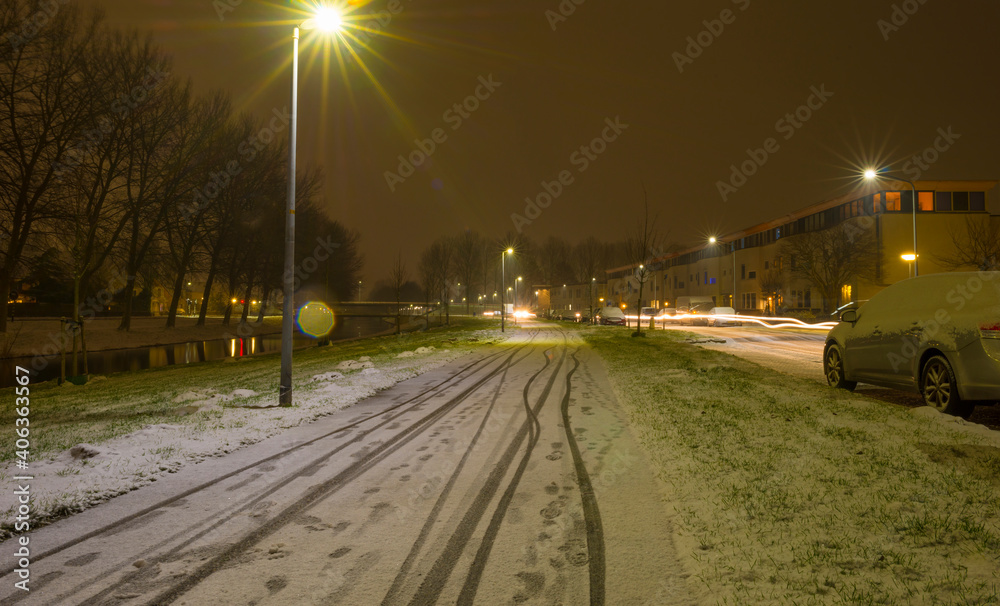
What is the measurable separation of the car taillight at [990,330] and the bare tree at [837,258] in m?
45.4

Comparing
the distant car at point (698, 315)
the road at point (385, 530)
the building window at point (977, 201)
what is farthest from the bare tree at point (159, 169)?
the building window at point (977, 201)

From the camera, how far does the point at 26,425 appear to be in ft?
27.7

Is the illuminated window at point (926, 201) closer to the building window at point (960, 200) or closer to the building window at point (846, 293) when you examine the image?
the building window at point (960, 200)

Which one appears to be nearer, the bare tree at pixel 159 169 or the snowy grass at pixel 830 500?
the snowy grass at pixel 830 500

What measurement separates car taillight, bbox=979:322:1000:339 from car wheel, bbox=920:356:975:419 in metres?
0.69

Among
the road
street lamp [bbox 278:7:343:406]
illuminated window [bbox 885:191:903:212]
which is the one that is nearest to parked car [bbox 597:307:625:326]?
illuminated window [bbox 885:191:903:212]

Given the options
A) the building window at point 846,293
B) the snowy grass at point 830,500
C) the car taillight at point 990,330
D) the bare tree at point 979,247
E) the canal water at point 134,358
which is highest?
the bare tree at point 979,247

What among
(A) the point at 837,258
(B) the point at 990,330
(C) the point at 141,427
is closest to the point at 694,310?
(A) the point at 837,258

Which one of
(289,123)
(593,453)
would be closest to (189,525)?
(593,453)

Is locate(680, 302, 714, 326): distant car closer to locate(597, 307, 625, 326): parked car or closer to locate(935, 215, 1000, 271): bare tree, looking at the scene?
locate(597, 307, 625, 326): parked car

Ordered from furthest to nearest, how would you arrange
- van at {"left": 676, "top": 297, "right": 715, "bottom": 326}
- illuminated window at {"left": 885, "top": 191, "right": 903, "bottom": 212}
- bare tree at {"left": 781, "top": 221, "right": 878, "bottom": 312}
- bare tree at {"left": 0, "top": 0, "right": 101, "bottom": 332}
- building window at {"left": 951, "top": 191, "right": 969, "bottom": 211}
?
van at {"left": 676, "top": 297, "right": 715, "bottom": 326} → illuminated window at {"left": 885, "top": 191, "right": 903, "bottom": 212} → building window at {"left": 951, "top": 191, "right": 969, "bottom": 211} → bare tree at {"left": 781, "top": 221, "right": 878, "bottom": 312} → bare tree at {"left": 0, "top": 0, "right": 101, "bottom": 332}

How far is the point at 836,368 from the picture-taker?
10312 millimetres

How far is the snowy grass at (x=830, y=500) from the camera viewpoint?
10.3 ft

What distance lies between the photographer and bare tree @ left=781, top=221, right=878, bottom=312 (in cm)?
4531
